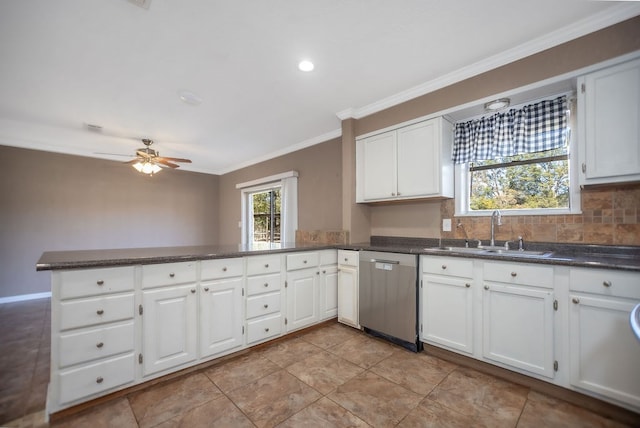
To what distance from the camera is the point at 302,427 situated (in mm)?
1515

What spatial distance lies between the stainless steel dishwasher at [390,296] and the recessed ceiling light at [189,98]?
2.39 metres

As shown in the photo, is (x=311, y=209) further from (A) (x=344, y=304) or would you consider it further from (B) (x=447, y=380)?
(B) (x=447, y=380)

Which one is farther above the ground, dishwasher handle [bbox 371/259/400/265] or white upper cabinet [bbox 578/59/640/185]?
white upper cabinet [bbox 578/59/640/185]

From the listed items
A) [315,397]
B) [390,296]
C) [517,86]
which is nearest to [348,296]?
[390,296]

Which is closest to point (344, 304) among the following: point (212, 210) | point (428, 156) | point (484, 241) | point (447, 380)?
point (447, 380)

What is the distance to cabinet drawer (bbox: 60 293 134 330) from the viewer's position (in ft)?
5.24

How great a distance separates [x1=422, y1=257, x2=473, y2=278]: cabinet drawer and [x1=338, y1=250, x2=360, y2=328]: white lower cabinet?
74cm

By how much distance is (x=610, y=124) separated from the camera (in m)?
1.79

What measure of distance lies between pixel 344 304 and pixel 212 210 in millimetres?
4710

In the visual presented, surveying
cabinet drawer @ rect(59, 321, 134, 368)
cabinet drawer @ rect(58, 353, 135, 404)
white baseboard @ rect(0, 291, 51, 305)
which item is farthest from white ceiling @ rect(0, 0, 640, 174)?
white baseboard @ rect(0, 291, 51, 305)

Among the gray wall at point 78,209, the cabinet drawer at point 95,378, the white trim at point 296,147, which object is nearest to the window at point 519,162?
the white trim at point 296,147

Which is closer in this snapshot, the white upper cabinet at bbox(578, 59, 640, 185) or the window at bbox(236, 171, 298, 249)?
the white upper cabinet at bbox(578, 59, 640, 185)

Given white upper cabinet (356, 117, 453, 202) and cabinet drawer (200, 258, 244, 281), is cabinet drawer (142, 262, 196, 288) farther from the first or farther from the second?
white upper cabinet (356, 117, 453, 202)

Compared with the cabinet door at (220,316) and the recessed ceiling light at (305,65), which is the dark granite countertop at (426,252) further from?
the recessed ceiling light at (305,65)
